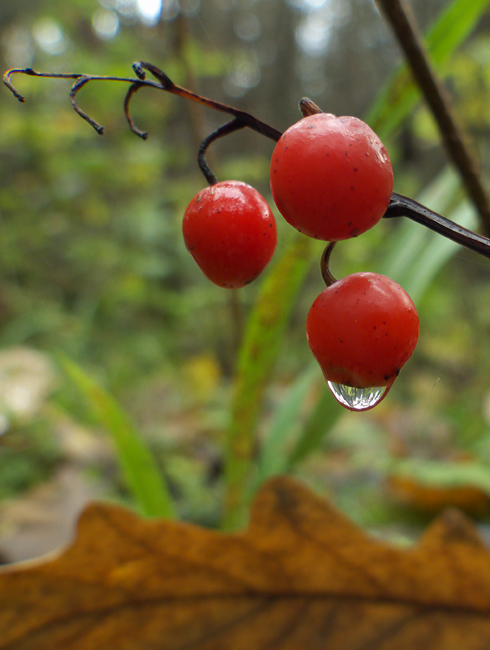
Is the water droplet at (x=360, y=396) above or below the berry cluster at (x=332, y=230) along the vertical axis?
below

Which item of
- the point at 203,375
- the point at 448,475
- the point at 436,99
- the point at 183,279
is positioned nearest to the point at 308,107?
the point at 436,99

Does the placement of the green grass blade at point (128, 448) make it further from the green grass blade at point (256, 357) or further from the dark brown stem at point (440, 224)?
the dark brown stem at point (440, 224)

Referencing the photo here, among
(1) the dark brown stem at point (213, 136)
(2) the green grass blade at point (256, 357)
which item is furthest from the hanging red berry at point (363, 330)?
A: (2) the green grass blade at point (256, 357)

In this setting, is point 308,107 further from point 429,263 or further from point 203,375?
point 203,375

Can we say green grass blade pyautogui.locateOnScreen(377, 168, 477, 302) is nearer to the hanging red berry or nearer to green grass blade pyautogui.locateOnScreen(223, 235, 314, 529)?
green grass blade pyautogui.locateOnScreen(223, 235, 314, 529)

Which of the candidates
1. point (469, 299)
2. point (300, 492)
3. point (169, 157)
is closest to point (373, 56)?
point (169, 157)

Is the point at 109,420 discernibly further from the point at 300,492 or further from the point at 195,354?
the point at 195,354
